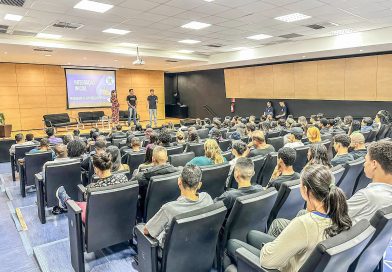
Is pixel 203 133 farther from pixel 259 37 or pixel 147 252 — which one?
pixel 147 252

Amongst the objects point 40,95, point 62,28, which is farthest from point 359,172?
point 40,95

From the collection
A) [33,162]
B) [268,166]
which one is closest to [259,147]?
[268,166]

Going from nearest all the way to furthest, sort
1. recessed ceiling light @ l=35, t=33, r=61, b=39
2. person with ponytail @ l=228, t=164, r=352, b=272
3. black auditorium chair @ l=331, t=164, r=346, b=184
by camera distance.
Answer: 1. person with ponytail @ l=228, t=164, r=352, b=272
2. black auditorium chair @ l=331, t=164, r=346, b=184
3. recessed ceiling light @ l=35, t=33, r=61, b=39

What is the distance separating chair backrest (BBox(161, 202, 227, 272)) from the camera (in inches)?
68.5

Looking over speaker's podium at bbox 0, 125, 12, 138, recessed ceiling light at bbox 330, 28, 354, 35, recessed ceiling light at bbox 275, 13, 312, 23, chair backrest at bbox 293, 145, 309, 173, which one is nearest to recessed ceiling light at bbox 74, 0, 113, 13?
recessed ceiling light at bbox 275, 13, 312, 23

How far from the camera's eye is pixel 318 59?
431 inches

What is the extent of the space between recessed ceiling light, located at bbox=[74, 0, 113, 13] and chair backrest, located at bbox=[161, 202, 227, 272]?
15.9ft

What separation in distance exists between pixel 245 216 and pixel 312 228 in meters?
0.73

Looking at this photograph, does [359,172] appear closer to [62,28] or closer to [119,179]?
[119,179]

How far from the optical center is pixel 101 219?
238 cm

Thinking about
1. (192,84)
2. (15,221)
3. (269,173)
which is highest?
(192,84)

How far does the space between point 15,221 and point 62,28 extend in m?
5.25

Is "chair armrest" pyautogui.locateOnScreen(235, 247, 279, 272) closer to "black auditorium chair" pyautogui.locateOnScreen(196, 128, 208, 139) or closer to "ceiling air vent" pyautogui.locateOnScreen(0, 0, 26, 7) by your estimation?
"black auditorium chair" pyautogui.locateOnScreen(196, 128, 208, 139)

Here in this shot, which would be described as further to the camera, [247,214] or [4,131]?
[4,131]
